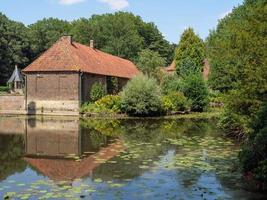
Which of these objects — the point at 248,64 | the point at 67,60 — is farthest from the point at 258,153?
the point at 67,60

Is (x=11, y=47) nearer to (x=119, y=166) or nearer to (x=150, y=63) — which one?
(x=150, y=63)

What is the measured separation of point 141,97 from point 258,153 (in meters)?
26.3

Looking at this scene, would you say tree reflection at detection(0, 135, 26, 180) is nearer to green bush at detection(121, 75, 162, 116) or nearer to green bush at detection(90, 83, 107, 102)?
green bush at detection(121, 75, 162, 116)

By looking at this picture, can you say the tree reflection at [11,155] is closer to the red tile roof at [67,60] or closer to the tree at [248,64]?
the tree at [248,64]

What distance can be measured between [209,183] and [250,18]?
10.4 metres

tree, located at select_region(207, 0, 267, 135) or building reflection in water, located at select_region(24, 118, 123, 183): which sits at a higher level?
tree, located at select_region(207, 0, 267, 135)

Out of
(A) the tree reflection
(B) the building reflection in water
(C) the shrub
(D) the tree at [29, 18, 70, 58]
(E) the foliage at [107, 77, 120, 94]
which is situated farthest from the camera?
(D) the tree at [29, 18, 70, 58]

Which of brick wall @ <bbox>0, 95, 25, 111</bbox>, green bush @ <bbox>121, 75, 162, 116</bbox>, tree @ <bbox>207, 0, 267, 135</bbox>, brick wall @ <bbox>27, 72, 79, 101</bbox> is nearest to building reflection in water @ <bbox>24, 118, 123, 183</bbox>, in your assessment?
tree @ <bbox>207, 0, 267, 135</bbox>

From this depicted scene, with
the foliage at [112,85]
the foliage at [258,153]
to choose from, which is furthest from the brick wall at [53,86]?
the foliage at [258,153]

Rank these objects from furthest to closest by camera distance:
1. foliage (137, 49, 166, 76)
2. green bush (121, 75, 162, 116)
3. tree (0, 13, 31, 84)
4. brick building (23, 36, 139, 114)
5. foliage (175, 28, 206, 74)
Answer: tree (0, 13, 31, 84) < foliage (175, 28, 206, 74) < foliage (137, 49, 166, 76) < brick building (23, 36, 139, 114) < green bush (121, 75, 162, 116)

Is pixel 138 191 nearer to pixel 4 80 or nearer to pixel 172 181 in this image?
pixel 172 181

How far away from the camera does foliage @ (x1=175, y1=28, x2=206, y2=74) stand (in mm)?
63938

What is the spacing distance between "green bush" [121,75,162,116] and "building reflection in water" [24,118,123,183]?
11560mm

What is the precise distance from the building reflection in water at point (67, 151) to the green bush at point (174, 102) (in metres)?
15.0
